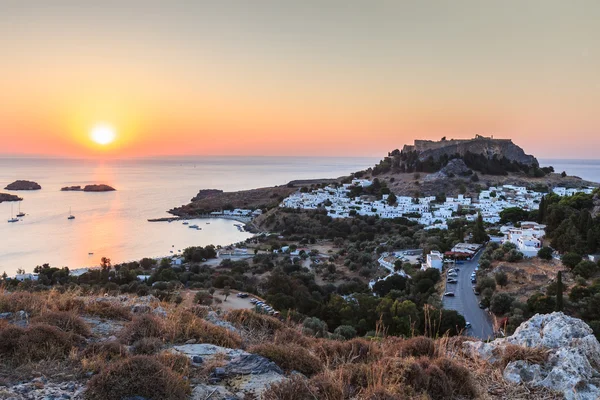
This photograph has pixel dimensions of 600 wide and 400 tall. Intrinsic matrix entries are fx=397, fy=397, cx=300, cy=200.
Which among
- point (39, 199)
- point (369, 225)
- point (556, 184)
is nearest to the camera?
point (369, 225)

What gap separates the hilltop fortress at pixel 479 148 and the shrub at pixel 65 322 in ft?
187

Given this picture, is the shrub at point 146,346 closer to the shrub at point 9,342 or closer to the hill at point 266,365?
the hill at point 266,365

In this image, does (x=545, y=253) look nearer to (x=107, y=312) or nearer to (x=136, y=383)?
(x=107, y=312)

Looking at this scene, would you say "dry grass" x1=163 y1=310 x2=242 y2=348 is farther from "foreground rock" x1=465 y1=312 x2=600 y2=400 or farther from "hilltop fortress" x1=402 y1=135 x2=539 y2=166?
"hilltop fortress" x1=402 y1=135 x2=539 y2=166

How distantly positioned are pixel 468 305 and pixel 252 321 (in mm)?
10008

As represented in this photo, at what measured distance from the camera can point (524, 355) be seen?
9.21 ft

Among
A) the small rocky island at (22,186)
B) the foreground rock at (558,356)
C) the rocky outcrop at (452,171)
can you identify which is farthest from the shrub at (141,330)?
the small rocky island at (22,186)

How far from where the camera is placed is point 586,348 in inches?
112

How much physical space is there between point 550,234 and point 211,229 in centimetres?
2884

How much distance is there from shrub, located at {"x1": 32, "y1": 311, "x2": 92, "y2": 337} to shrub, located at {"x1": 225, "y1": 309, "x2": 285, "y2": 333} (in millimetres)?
1568

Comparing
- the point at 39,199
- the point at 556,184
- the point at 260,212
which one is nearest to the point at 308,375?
the point at 260,212

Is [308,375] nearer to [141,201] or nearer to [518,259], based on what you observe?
[518,259]

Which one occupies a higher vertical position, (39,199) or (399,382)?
(399,382)

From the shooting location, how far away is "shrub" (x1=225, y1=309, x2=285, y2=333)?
425cm
